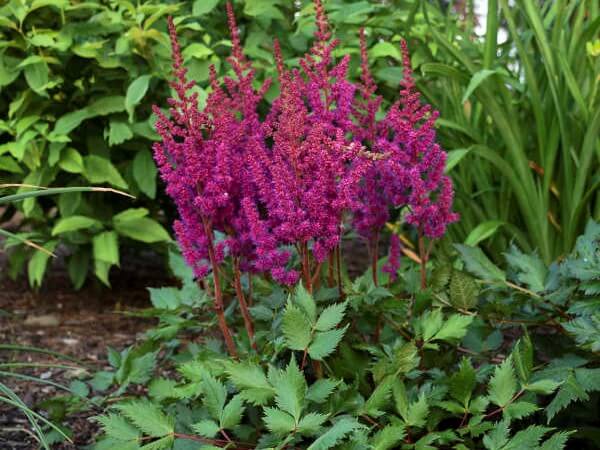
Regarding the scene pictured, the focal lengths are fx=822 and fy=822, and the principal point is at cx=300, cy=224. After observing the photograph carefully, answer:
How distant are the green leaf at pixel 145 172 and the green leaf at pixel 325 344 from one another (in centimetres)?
150

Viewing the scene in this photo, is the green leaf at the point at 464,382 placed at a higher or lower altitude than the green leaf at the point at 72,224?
lower

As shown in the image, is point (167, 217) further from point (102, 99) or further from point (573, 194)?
point (573, 194)

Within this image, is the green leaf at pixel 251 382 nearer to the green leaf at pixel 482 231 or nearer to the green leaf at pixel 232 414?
the green leaf at pixel 232 414

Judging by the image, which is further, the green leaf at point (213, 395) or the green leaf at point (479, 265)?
the green leaf at point (479, 265)

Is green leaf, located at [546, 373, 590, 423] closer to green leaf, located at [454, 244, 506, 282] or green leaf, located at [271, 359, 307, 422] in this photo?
green leaf, located at [454, 244, 506, 282]

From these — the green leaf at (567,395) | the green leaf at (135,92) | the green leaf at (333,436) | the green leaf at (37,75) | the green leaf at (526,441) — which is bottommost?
the green leaf at (526,441)

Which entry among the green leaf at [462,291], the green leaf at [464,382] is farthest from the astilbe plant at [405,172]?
the green leaf at [464,382]

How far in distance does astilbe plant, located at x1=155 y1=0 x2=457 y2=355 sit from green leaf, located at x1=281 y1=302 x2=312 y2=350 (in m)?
0.12

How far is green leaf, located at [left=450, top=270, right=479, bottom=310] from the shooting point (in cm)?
190

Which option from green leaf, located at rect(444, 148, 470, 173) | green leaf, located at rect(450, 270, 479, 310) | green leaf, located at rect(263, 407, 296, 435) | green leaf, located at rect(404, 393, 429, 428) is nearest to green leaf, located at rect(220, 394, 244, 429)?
green leaf, located at rect(263, 407, 296, 435)

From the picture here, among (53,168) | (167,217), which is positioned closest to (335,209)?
(53,168)

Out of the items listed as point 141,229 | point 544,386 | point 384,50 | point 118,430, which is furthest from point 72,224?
point 544,386

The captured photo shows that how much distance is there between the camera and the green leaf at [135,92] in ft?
8.96

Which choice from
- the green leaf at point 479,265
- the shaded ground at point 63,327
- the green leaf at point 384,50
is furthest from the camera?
the green leaf at point 384,50
